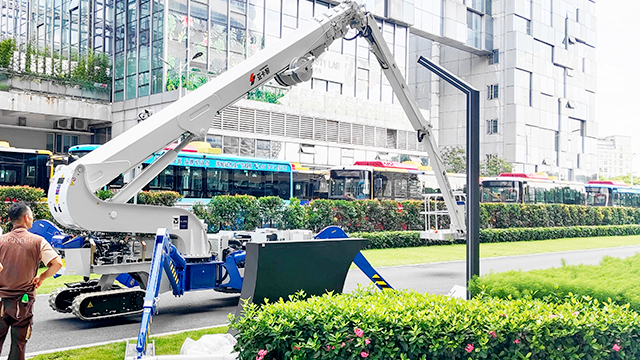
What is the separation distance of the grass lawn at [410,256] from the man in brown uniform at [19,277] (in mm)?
1203

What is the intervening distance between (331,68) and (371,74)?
429cm

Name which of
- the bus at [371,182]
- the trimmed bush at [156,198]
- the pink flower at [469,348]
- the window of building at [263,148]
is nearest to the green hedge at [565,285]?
the pink flower at [469,348]

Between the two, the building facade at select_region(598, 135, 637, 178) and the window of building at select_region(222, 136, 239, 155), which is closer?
the window of building at select_region(222, 136, 239, 155)

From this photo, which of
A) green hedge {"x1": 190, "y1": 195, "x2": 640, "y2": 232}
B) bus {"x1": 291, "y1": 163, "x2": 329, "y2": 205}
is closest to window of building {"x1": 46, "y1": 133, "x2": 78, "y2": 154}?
bus {"x1": 291, "y1": 163, "x2": 329, "y2": 205}

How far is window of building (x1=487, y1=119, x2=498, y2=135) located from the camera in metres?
60.2

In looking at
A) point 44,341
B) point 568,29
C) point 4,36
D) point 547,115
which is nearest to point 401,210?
point 44,341

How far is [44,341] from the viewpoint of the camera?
800 cm

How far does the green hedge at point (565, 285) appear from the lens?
18.4 feet

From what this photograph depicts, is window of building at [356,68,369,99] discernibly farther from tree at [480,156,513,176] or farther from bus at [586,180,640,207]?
bus at [586,180,640,207]

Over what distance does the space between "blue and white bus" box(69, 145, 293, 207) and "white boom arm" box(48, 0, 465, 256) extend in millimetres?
14025

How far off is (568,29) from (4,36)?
182 ft

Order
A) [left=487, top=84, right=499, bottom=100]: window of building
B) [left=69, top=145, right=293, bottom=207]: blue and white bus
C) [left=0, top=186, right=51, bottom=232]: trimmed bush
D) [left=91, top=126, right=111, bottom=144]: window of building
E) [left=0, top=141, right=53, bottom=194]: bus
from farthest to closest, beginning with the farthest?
[left=487, top=84, right=499, bottom=100]: window of building
[left=91, top=126, right=111, bottom=144]: window of building
[left=0, top=141, right=53, bottom=194]: bus
[left=69, top=145, right=293, bottom=207]: blue and white bus
[left=0, top=186, right=51, bottom=232]: trimmed bush

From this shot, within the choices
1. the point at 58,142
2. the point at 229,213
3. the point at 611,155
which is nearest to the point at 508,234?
the point at 229,213

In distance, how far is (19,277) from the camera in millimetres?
5930
